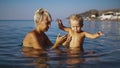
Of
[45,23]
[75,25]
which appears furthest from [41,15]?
[75,25]

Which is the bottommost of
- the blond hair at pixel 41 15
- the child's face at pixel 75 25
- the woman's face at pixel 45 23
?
the child's face at pixel 75 25

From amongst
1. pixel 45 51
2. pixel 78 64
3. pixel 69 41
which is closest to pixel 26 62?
pixel 78 64

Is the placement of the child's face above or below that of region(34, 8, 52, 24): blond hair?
below

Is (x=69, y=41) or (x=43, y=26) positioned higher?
(x=43, y=26)

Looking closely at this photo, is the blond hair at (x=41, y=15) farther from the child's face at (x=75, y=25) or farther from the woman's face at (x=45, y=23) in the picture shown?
the child's face at (x=75, y=25)

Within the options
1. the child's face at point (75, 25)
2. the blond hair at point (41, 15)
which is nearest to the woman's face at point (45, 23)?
the blond hair at point (41, 15)

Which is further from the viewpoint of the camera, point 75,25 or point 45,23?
point 75,25

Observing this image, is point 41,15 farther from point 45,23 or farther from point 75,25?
point 75,25

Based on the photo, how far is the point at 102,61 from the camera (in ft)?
17.8

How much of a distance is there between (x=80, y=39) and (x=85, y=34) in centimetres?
23

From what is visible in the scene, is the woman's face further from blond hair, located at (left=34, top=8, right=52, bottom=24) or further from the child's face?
the child's face

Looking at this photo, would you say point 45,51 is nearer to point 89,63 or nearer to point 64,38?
point 64,38

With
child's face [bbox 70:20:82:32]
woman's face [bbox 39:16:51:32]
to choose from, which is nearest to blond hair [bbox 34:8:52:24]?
woman's face [bbox 39:16:51:32]

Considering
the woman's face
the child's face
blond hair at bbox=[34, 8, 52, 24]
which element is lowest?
the child's face
